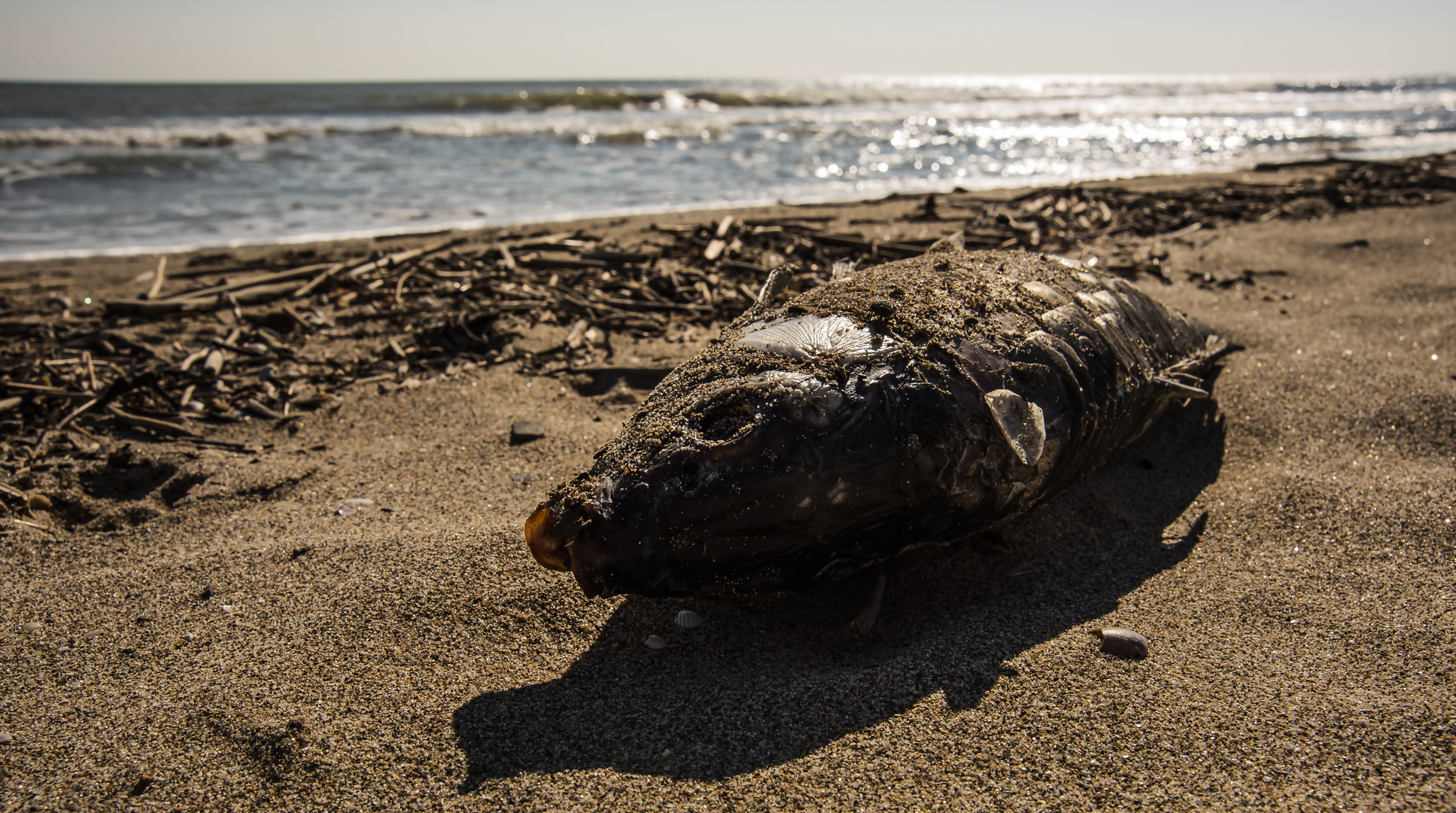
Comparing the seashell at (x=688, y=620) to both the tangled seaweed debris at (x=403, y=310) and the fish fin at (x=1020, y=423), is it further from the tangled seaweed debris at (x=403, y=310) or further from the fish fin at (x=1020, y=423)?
the tangled seaweed debris at (x=403, y=310)

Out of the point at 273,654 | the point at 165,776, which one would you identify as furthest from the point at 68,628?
the point at 165,776

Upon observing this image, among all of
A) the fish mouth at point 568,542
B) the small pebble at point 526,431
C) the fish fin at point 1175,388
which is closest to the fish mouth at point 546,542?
the fish mouth at point 568,542

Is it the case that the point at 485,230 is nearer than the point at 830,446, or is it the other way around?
the point at 830,446

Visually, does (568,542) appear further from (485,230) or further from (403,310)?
(485,230)

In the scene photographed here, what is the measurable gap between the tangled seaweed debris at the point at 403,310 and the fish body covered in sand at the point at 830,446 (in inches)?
31.6

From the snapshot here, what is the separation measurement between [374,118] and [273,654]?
23.2m

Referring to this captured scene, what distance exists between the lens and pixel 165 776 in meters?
2.06

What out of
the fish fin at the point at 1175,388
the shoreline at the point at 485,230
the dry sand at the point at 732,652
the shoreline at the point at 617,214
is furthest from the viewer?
the shoreline at the point at 617,214

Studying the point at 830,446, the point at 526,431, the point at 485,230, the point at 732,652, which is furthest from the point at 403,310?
the point at 830,446

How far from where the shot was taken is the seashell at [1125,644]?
2.39 m

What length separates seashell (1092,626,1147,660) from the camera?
239cm

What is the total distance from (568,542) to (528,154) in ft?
46.4

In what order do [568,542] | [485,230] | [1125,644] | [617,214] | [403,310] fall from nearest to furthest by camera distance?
[568,542]
[1125,644]
[403,310]
[485,230]
[617,214]

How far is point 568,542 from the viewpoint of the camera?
84.9 inches
